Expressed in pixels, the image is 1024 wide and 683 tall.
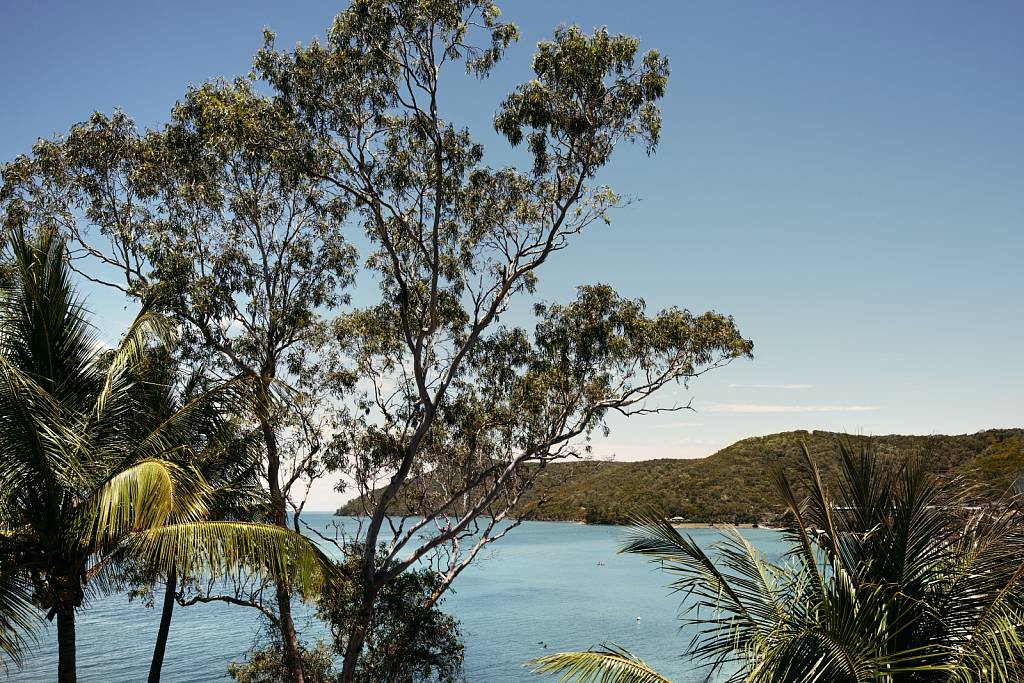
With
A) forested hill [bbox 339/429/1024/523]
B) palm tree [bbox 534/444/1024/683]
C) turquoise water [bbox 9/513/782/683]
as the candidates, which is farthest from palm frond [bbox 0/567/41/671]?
turquoise water [bbox 9/513/782/683]

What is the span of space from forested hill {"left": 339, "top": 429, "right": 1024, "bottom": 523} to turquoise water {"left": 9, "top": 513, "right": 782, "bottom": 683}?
3.66 m

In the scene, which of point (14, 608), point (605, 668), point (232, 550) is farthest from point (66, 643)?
point (605, 668)

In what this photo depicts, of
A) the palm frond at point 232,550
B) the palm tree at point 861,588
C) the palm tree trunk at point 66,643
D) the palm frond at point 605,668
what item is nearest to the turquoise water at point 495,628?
the palm tree trunk at point 66,643

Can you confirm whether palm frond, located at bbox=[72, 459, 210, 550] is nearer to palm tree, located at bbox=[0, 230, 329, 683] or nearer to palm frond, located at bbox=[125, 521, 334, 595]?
palm tree, located at bbox=[0, 230, 329, 683]

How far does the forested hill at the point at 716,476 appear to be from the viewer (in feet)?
26.0

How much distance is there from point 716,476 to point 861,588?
52.8 metres

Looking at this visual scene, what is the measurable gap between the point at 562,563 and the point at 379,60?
57.3 meters

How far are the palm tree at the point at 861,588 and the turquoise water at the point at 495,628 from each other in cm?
1281

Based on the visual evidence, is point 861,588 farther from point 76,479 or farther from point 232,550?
point 76,479

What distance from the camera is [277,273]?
14.2 metres

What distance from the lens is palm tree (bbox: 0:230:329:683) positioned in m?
6.12

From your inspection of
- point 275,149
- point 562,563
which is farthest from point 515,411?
point 562,563

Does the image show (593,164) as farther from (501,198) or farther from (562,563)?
(562,563)

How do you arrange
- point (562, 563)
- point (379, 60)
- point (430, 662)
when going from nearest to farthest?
point (379, 60)
point (430, 662)
point (562, 563)
